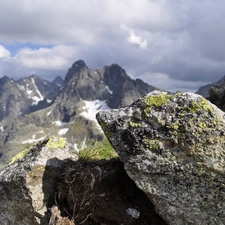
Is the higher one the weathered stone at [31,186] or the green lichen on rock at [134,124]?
the green lichen on rock at [134,124]

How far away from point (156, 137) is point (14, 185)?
16.3 ft

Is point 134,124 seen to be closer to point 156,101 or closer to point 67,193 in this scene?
point 156,101

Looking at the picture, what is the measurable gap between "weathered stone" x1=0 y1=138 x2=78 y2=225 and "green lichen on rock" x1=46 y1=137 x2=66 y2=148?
0.12ft

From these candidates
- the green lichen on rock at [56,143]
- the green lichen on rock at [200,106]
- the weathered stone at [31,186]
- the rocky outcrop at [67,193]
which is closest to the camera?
the green lichen on rock at [200,106]

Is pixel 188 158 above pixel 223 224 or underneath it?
above

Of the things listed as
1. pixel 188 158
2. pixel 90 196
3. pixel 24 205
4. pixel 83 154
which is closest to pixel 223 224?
pixel 188 158

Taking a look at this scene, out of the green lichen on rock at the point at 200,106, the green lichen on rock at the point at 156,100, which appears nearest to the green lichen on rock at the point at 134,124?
the green lichen on rock at the point at 156,100

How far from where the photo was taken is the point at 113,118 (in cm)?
910

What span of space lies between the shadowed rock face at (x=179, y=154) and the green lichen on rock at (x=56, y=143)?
3.04 metres

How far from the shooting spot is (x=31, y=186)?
32.6 ft

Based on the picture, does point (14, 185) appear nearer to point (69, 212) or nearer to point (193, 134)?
point (69, 212)

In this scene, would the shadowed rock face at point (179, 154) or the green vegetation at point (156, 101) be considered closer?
the shadowed rock face at point (179, 154)

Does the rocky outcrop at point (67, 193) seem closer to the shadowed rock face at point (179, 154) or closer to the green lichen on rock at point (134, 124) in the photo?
the shadowed rock face at point (179, 154)

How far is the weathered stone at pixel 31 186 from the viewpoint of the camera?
9866 millimetres
